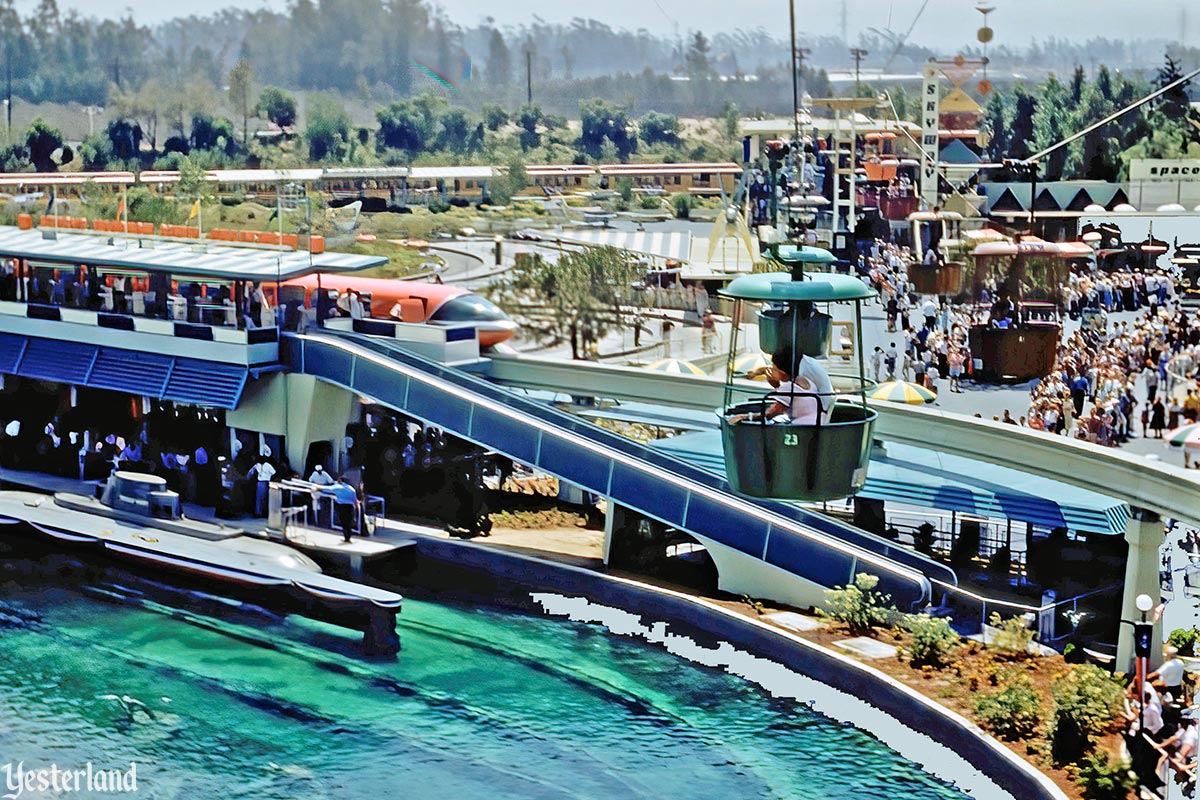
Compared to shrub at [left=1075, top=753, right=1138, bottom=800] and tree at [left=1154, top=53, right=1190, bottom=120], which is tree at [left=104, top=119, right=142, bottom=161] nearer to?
tree at [left=1154, top=53, right=1190, bottom=120]

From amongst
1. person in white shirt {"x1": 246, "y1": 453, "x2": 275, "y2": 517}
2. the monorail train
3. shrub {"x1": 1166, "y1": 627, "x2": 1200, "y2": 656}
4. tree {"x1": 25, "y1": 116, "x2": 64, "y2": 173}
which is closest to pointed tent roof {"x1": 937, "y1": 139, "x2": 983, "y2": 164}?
the monorail train

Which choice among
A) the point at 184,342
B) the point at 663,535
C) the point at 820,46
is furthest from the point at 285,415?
the point at 820,46

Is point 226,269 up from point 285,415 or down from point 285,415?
up

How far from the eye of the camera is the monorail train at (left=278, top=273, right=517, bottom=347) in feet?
115

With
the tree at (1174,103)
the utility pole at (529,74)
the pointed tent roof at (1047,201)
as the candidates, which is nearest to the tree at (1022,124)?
the tree at (1174,103)

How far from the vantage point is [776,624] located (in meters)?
24.1

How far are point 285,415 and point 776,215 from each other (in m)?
17.2

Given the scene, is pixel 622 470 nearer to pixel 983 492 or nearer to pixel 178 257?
pixel 983 492

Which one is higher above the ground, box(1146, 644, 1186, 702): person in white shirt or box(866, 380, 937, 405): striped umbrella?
box(866, 380, 937, 405): striped umbrella

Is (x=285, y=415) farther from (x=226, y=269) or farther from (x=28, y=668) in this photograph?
(x=28, y=668)

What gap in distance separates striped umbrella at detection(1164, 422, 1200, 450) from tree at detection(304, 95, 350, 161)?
72.7 meters

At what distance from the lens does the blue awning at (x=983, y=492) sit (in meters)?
21.9

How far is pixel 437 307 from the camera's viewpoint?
35.5 metres

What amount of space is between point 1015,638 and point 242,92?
257ft
